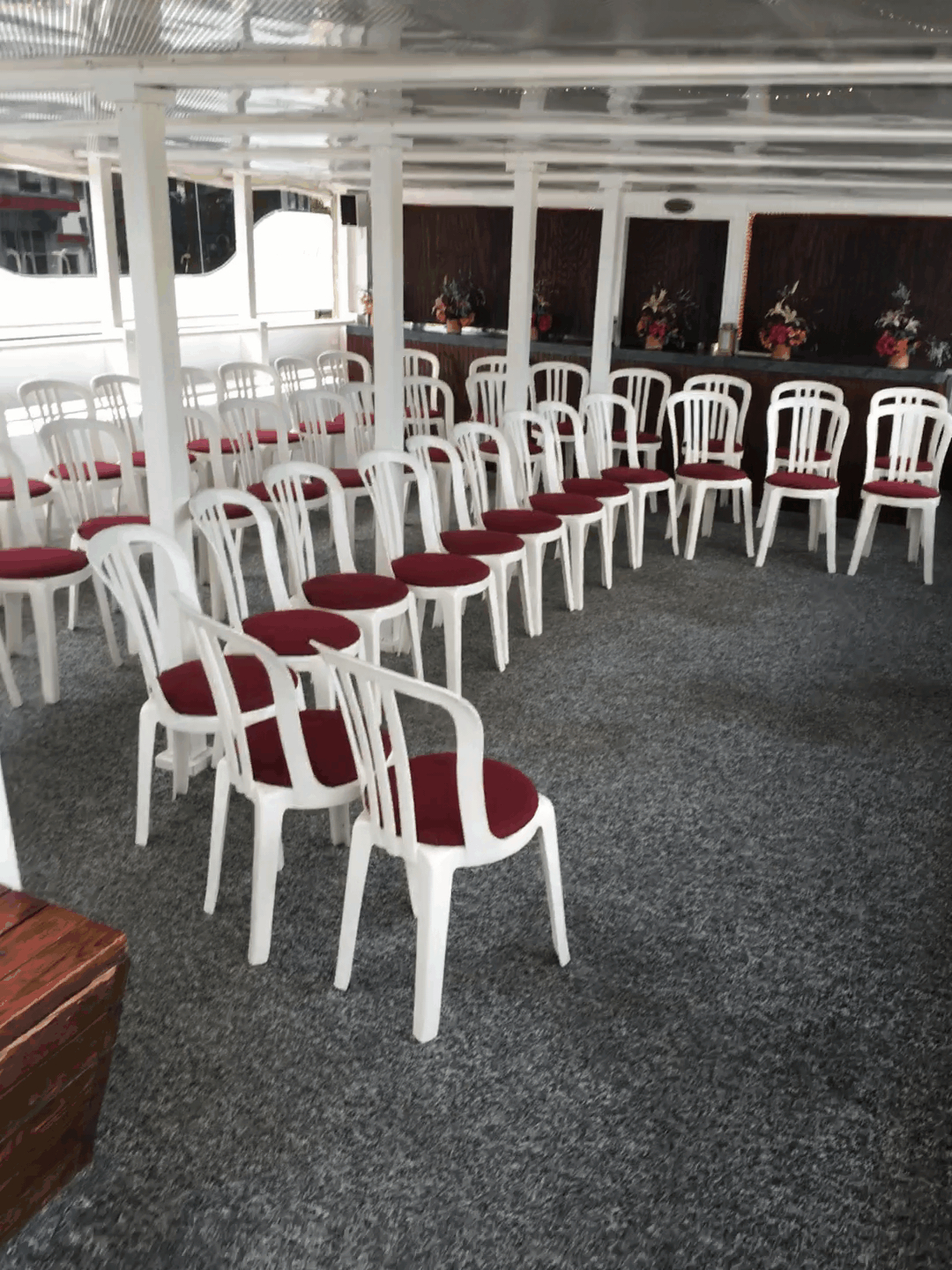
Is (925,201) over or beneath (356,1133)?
over

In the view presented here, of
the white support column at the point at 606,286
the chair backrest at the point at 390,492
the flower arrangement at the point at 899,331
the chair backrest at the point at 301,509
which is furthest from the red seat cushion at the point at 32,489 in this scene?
the flower arrangement at the point at 899,331

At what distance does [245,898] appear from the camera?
2691 mm

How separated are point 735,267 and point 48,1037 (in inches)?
302

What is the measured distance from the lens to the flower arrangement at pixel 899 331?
7062 mm

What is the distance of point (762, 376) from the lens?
720 centimetres

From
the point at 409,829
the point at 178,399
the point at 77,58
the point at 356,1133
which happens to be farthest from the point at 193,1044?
the point at 77,58

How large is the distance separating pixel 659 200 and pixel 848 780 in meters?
6.00

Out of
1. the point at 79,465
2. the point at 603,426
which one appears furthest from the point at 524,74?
the point at 603,426

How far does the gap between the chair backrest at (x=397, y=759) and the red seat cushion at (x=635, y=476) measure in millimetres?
3670

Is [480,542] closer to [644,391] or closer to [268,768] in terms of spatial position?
[268,768]

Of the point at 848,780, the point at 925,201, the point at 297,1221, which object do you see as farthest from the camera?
the point at 925,201

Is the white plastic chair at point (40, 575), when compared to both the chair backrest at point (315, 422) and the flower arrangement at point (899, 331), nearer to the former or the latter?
the chair backrest at point (315, 422)

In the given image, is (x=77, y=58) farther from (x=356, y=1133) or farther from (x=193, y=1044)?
(x=356, y=1133)

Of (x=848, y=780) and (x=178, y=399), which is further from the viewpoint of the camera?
(x=848, y=780)
